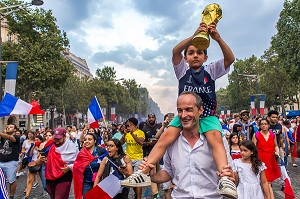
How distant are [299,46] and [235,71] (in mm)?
47151

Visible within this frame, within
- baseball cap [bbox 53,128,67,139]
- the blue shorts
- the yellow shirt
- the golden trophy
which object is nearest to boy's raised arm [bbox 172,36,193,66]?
the golden trophy

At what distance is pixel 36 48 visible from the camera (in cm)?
3244

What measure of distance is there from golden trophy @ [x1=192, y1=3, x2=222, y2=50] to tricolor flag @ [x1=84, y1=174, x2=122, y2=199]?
3.45 meters

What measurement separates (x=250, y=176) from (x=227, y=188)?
3.15 meters

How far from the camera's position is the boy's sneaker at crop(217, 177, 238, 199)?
2.61 metres

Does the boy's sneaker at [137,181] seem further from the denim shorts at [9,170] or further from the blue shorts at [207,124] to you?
the denim shorts at [9,170]

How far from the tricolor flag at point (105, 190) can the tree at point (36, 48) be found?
27.8 m

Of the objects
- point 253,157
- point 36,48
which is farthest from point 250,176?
point 36,48

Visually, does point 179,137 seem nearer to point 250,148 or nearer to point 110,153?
point 250,148

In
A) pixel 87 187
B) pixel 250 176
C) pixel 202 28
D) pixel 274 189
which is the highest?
pixel 202 28

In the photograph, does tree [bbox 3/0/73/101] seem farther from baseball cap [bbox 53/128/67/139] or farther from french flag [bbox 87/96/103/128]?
baseball cap [bbox 53/128/67/139]

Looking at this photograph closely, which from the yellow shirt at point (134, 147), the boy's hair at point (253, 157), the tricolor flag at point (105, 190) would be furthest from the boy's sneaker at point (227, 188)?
the yellow shirt at point (134, 147)

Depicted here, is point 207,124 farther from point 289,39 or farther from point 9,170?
point 289,39

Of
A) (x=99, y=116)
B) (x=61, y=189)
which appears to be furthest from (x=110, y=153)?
(x=99, y=116)
